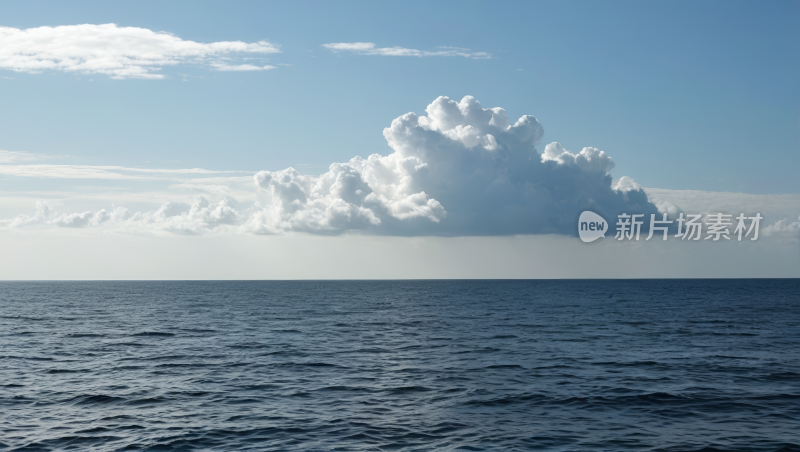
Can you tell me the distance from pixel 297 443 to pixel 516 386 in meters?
14.0

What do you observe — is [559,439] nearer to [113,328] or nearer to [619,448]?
[619,448]

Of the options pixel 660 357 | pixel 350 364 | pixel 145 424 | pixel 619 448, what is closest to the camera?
pixel 619 448

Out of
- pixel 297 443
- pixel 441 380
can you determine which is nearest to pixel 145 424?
pixel 297 443

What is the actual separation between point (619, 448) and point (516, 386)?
10.7 metres

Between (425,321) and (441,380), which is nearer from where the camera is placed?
(441,380)

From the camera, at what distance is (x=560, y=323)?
225 feet

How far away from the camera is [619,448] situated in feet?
67.3

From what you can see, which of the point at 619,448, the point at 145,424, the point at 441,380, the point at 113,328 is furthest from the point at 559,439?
the point at 113,328

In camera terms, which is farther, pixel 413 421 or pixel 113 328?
pixel 113 328

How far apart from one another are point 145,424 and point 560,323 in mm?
53785

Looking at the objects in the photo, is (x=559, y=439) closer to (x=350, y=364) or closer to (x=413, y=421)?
(x=413, y=421)

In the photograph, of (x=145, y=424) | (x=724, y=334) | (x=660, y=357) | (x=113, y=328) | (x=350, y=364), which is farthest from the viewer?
(x=113, y=328)

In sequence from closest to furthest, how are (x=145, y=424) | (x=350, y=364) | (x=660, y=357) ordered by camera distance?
(x=145, y=424), (x=350, y=364), (x=660, y=357)

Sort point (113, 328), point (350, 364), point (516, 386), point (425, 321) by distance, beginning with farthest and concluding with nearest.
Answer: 1. point (425, 321)
2. point (113, 328)
3. point (350, 364)
4. point (516, 386)
